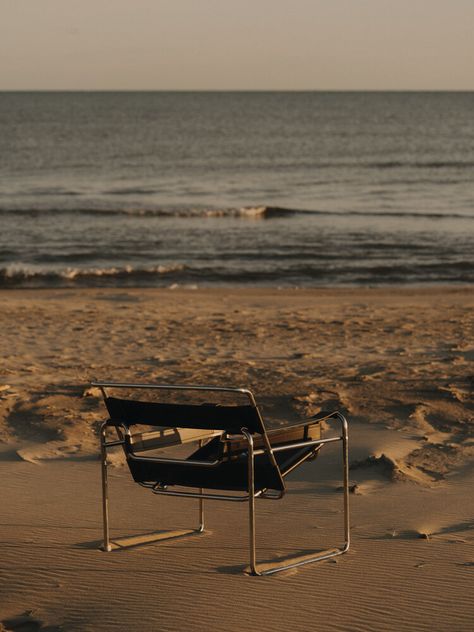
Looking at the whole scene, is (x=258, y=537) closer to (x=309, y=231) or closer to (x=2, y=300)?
(x=2, y=300)

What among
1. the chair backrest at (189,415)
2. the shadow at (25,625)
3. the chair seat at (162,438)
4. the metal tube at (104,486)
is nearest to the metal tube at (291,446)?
the chair backrest at (189,415)

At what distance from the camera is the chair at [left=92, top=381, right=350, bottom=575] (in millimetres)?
4289

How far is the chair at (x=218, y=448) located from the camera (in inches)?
169

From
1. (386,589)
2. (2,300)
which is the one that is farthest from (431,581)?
(2,300)

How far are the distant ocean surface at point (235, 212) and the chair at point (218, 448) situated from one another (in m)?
12.5

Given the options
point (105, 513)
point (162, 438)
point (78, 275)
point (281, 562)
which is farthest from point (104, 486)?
point (78, 275)

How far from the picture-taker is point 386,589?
4230mm

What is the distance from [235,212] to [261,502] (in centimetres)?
2120

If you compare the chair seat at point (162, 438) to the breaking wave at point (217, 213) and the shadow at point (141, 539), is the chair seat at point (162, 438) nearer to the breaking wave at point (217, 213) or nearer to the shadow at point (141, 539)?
the shadow at point (141, 539)

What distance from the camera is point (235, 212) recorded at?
26.3 meters

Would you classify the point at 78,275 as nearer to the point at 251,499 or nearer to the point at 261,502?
the point at 261,502

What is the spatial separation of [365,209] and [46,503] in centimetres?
2238

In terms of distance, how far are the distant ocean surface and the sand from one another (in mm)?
7364

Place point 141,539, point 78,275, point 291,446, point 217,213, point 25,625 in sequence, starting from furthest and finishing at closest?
1. point 217,213
2. point 78,275
3. point 141,539
4. point 291,446
5. point 25,625
